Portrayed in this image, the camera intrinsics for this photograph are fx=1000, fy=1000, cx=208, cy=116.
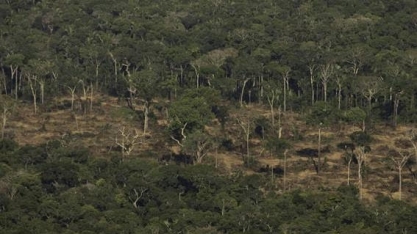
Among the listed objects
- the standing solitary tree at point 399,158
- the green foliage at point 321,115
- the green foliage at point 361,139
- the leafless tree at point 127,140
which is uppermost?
the green foliage at point 321,115

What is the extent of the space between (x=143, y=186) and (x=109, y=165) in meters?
8.64

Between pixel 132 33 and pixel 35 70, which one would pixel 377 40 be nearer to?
pixel 132 33

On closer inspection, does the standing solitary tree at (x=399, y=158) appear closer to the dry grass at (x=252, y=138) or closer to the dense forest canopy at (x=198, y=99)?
the dense forest canopy at (x=198, y=99)

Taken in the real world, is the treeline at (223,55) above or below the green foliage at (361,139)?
above

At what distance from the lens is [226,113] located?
127062 mm

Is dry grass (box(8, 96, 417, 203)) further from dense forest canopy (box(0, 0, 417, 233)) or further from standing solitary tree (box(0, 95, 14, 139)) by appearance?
→ standing solitary tree (box(0, 95, 14, 139))

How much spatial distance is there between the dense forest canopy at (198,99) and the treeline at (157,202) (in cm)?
18

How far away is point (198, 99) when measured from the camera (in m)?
118

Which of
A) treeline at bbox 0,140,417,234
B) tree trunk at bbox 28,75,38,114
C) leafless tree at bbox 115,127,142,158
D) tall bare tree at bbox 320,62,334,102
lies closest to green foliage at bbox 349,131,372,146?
treeline at bbox 0,140,417,234

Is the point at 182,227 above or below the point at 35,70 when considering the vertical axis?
below

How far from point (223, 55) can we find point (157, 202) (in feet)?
169

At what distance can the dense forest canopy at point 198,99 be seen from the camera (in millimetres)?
91188

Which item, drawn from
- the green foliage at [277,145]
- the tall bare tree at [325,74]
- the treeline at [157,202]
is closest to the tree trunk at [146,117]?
the treeline at [157,202]

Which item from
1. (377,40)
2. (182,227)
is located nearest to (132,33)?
(377,40)
